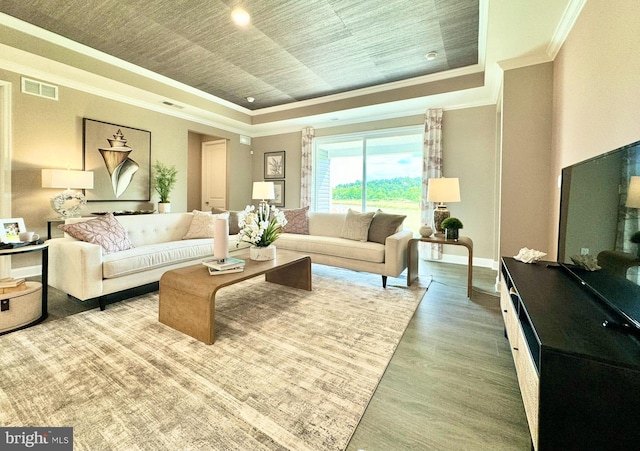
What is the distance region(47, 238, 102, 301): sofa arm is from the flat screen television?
3.41 meters

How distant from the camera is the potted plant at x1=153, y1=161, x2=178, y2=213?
4875mm

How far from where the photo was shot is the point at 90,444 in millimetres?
1161

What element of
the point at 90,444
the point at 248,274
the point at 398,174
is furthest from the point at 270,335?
the point at 398,174

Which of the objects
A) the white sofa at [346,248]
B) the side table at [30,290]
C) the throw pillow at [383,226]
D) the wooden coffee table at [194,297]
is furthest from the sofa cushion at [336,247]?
the side table at [30,290]

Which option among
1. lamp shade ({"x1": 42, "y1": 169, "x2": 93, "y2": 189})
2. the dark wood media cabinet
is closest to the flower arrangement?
A: the dark wood media cabinet

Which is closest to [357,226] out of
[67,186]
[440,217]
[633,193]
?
[440,217]

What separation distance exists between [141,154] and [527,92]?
5.51m

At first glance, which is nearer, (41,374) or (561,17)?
(41,374)

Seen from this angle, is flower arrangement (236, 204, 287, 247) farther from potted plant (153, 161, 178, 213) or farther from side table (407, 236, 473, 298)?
potted plant (153, 161, 178, 213)

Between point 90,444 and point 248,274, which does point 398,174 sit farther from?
point 90,444

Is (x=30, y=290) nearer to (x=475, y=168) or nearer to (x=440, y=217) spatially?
(x=440, y=217)

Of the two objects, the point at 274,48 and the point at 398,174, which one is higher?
the point at 274,48

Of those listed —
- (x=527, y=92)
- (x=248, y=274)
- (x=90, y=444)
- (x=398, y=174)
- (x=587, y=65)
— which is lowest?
(x=90, y=444)

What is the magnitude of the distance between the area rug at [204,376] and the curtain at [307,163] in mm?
3644
